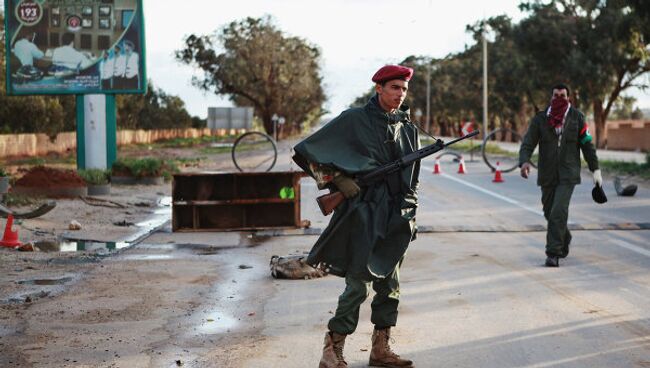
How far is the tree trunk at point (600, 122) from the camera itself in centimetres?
6097

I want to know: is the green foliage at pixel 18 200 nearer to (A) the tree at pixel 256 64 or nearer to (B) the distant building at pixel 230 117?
(B) the distant building at pixel 230 117

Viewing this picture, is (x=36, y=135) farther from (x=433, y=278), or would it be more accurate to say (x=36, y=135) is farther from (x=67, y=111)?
(x=433, y=278)

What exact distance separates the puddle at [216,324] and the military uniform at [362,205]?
140cm

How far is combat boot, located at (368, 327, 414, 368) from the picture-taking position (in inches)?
235

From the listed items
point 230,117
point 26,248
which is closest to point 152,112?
point 230,117

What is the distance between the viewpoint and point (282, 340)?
22.3 ft

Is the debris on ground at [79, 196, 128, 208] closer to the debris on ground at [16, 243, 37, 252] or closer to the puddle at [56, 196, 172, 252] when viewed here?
the puddle at [56, 196, 172, 252]

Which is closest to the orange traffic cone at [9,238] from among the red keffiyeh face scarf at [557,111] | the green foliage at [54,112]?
the red keffiyeh face scarf at [557,111]

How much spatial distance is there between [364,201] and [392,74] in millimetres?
731

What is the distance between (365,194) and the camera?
596 cm

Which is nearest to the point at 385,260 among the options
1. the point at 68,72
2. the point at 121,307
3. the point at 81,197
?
the point at 121,307

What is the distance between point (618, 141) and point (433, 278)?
186 ft

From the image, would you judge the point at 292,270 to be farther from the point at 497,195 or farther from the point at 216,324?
the point at 497,195

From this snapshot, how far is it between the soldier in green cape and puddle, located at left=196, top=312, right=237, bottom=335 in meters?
1.39
